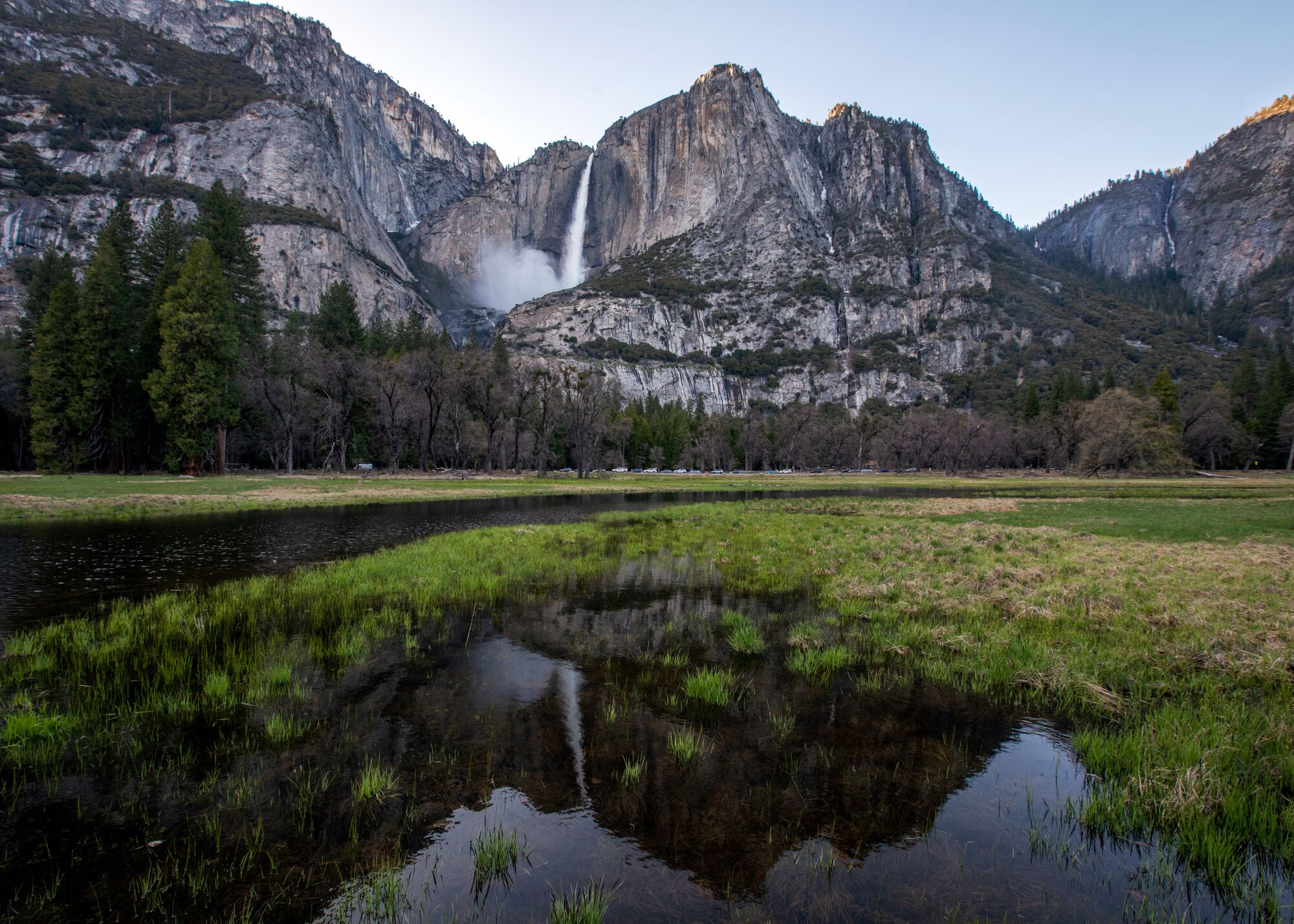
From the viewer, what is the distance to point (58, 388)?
49.6m

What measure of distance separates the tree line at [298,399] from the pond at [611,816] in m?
59.7

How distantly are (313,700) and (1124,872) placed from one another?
8.90 meters

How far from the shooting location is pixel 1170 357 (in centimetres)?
19475

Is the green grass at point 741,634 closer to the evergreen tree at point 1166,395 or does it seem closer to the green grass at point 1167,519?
the green grass at point 1167,519

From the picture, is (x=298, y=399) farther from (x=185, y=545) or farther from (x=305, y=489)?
(x=185, y=545)

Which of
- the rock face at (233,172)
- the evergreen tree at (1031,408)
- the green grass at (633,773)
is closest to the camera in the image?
the green grass at (633,773)

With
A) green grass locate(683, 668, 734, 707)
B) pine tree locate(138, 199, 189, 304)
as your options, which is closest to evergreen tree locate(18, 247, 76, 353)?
pine tree locate(138, 199, 189, 304)

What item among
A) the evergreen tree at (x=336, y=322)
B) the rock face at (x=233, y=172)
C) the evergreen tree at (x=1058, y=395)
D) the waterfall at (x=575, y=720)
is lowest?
the waterfall at (x=575, y=720)

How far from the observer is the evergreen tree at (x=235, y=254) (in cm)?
6338

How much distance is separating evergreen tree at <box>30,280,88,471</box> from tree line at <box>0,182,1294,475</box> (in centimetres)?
14

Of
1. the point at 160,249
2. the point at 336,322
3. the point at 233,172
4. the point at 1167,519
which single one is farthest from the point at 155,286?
the point at 233,172

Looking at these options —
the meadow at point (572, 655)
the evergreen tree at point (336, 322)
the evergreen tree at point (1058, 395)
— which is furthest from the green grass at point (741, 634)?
the evergreen tree at point (1058, 395)

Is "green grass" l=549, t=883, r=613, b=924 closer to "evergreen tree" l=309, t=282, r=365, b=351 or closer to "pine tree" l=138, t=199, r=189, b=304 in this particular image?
"pine tree" l=138, t=199, r=189, b=304

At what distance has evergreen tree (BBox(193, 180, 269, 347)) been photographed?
63.4 meters
